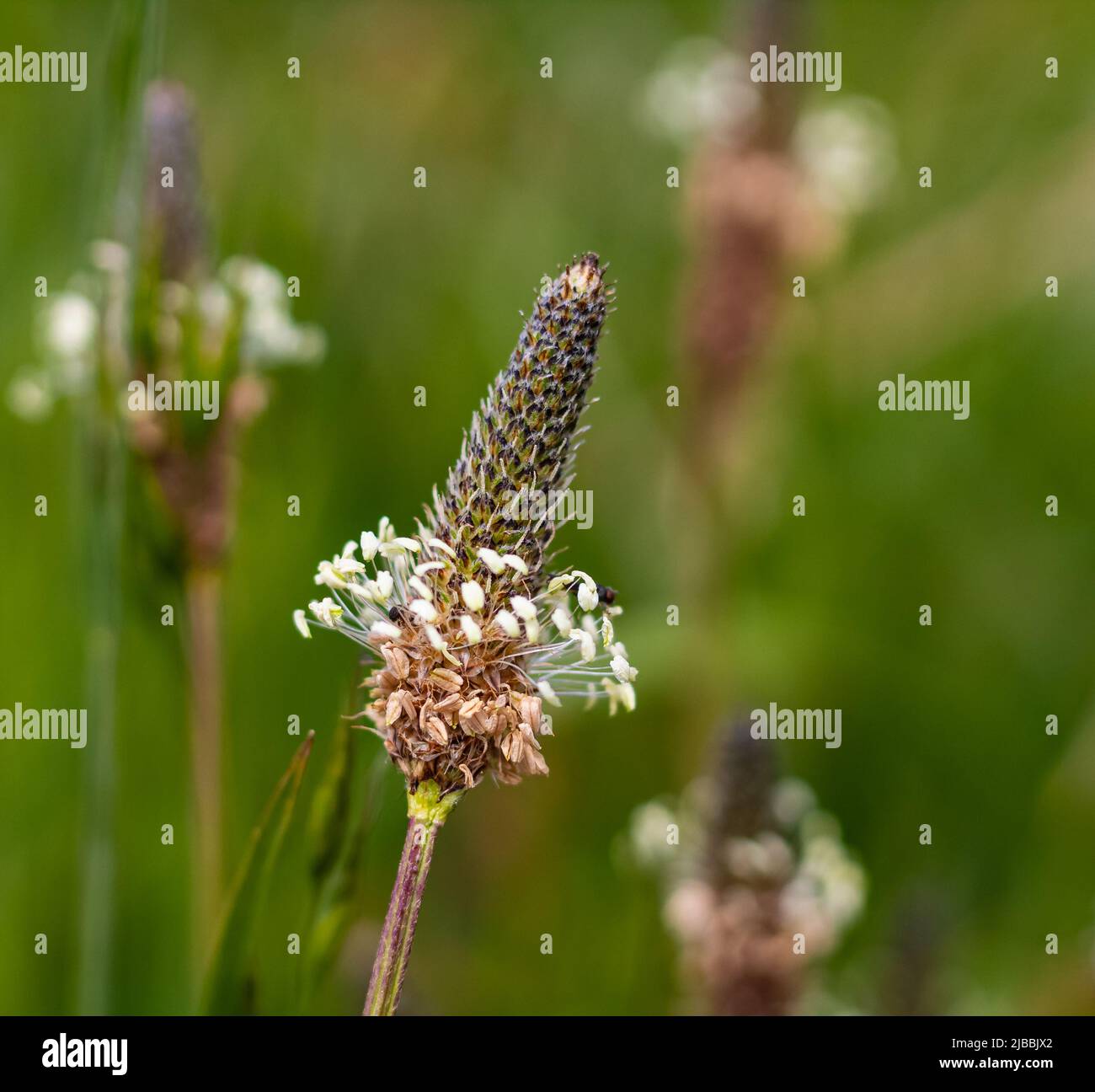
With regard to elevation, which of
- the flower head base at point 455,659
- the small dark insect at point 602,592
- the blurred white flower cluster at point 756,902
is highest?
the small dark insect at point 602,592

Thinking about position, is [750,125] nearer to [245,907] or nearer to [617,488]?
[617,488]

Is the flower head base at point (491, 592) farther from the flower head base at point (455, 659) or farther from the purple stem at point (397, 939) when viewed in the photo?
the purple stem at point (397, 939)

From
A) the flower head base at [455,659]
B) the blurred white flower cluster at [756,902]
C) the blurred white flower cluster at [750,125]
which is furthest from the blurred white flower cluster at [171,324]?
the blurred white flower cluster at [750,125]

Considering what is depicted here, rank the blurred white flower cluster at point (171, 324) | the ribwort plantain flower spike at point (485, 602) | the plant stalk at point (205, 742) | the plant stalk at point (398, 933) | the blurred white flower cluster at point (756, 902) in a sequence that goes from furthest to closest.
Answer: the blurred white flower cluster at point (756, 902) → the plant stalk at point (205, 742) → the blurred white flower cluster at point (171, 324) → the ribwort plantain flower spike at point (485, 602) → the plant stalk at point (398, 933)

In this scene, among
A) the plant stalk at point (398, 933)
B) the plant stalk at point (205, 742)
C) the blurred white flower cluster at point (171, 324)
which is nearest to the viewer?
the plant stalk at point (398, 933)

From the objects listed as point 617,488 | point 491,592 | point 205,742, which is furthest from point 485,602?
point 617,488


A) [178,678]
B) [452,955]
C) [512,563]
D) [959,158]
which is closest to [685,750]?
[452,955]

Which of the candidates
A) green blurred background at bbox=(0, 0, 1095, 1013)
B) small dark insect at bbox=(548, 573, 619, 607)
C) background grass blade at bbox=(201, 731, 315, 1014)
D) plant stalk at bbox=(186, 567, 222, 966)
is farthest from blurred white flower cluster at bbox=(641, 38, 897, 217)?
background grass blade at bbox=(201, 731, 315, 1014)
